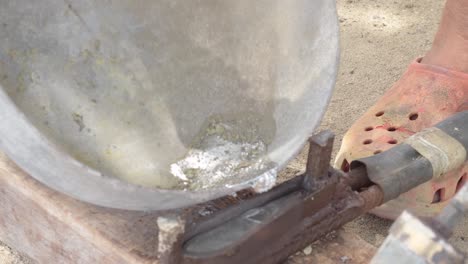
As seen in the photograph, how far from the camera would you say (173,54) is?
1503mm

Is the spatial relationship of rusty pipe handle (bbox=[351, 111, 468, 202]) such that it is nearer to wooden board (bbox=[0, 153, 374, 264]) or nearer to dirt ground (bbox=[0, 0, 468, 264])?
wooden board (bbox=[0, 153, 374, 264])

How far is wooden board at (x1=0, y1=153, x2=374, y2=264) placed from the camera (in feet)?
4.33

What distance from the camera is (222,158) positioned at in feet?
4.62

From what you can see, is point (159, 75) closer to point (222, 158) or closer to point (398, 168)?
point (222, 158)

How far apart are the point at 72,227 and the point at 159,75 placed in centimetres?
37

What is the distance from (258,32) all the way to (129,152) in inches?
14.3

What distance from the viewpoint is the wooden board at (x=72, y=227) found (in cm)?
132

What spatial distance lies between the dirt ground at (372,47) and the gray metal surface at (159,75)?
500mm

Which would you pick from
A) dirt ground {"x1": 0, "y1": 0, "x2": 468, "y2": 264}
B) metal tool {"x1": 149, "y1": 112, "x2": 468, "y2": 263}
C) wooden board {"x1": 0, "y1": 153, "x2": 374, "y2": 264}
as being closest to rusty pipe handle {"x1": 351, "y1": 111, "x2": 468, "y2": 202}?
metal tool {"x1": 149, "y1": 112, "x2": 468, "y2": 263}

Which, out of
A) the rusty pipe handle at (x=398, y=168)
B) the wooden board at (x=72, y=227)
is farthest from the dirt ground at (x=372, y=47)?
the wooden board at (x=72, y=227)

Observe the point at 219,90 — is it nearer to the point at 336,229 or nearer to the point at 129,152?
the point at 129,152

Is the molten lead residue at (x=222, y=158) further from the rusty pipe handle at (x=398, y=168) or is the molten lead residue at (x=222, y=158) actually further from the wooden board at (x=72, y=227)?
the rusty pipe handle at (x=398, y=168)

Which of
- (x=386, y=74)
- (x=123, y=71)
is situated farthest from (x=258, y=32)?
(x=386, y=74)

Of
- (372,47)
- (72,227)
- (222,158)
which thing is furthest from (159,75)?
(372,47)
